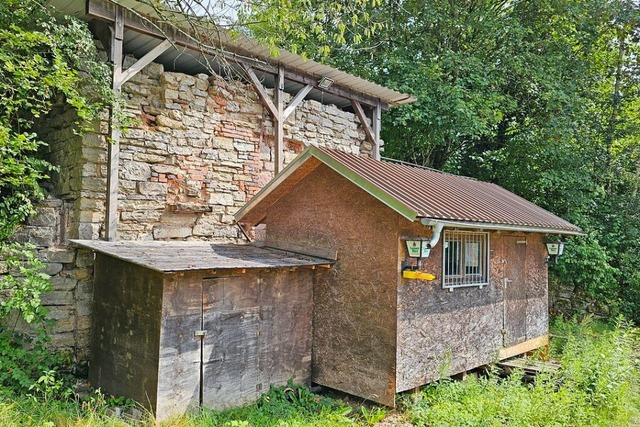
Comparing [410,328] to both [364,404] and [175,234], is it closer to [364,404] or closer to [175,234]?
[364,404]

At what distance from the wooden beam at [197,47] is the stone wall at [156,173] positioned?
56 centimetres

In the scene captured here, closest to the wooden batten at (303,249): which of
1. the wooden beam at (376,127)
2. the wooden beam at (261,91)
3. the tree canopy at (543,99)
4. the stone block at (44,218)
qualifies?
the wooden beam at (261,91)

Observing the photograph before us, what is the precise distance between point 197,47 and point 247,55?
116 centimetres

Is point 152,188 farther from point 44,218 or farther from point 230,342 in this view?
point 230,342

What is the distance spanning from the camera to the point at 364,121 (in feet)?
37.2

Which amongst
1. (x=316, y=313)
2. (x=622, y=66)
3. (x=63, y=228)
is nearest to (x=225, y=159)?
(x=63, y=228)

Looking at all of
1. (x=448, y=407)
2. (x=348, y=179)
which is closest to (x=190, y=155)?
(x=348, y=179)

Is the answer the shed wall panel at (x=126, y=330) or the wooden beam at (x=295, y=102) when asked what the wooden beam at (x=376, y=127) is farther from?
the shed wall panel at (x=126, y=330)

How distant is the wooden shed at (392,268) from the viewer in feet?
20.4

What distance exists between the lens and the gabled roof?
6.11 meters

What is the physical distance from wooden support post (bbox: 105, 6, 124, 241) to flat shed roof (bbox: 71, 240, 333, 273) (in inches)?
13.9

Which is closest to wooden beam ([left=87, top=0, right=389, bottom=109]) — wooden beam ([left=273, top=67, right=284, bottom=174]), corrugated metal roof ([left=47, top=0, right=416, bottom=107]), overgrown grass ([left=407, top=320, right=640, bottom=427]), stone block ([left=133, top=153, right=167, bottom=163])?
corrugated metal roof ([left=47, top=0, right=416, bottom=107])

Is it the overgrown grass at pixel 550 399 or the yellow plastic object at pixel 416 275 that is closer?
the overgrown grass at pixel 550 399

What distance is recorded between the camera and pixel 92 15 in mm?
6742
